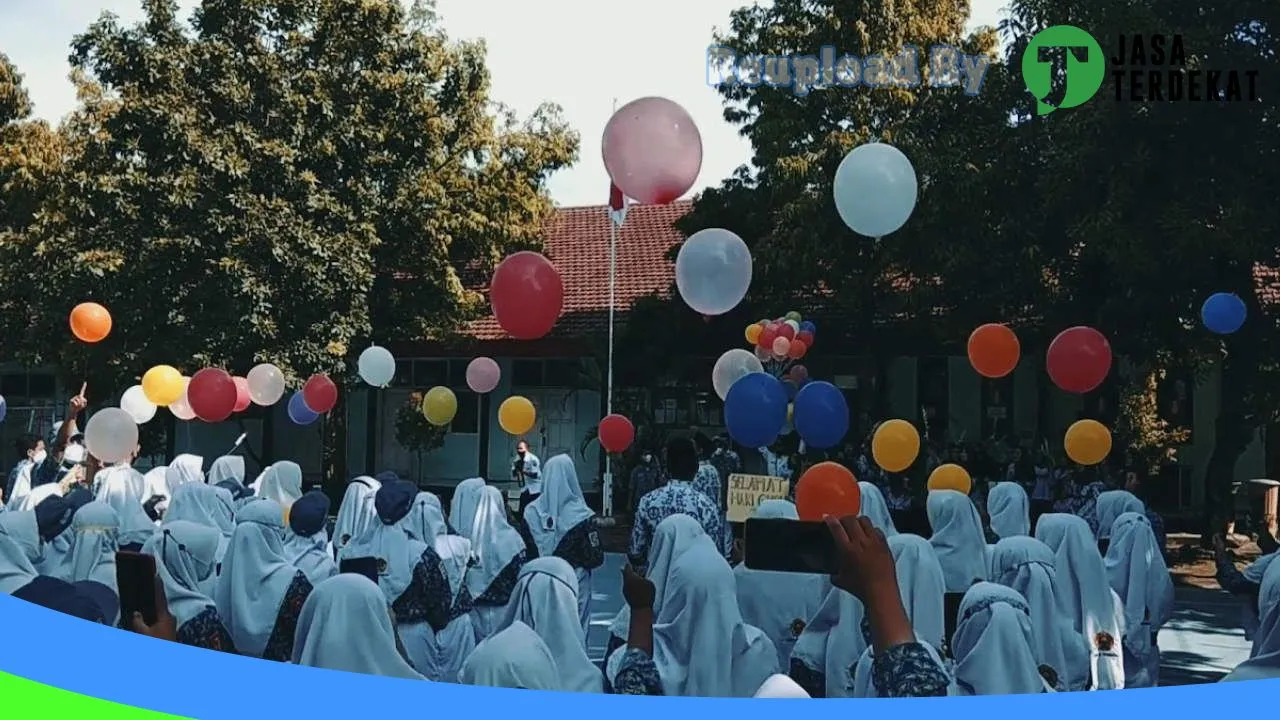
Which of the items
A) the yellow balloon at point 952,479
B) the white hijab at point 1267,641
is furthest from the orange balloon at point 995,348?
the white hijab at point 1267,641

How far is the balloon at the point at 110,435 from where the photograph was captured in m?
7.86

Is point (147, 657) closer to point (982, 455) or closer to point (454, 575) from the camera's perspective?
point (454, 575)

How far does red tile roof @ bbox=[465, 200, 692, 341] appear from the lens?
54.7 ft

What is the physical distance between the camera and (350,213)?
13859 mm

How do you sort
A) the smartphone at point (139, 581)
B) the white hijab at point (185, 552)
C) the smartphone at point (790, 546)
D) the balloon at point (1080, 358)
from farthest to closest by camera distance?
the balloon at point (1080, 358) < the white hijab at point (185, 552) < the smartphone at point (139, 581) < the smartphone at point (790, 546)

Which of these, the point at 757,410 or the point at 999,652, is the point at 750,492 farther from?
the point at 999,652

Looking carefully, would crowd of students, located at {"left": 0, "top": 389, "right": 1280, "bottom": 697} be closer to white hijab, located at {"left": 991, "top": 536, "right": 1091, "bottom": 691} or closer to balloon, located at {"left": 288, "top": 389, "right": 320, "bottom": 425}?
white hijab, located at {"left": 991, "top": 536, "right": 1091, "bottom": 691}

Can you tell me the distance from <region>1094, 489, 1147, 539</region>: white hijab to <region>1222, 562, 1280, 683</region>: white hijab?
1967mm

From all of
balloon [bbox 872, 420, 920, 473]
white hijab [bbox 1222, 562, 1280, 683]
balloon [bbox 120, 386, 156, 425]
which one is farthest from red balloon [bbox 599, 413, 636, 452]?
white hijab [bbox 1222, 562, 1280, 683]

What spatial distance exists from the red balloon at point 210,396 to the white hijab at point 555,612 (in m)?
5.45

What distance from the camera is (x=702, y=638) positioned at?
11.9ft

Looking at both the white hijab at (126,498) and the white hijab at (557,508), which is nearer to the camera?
the white hijab at (126,498)

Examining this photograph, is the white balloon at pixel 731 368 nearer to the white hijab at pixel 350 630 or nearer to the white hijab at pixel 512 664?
the white hijab at pixel 350 630

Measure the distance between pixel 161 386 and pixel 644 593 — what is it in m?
6.68
